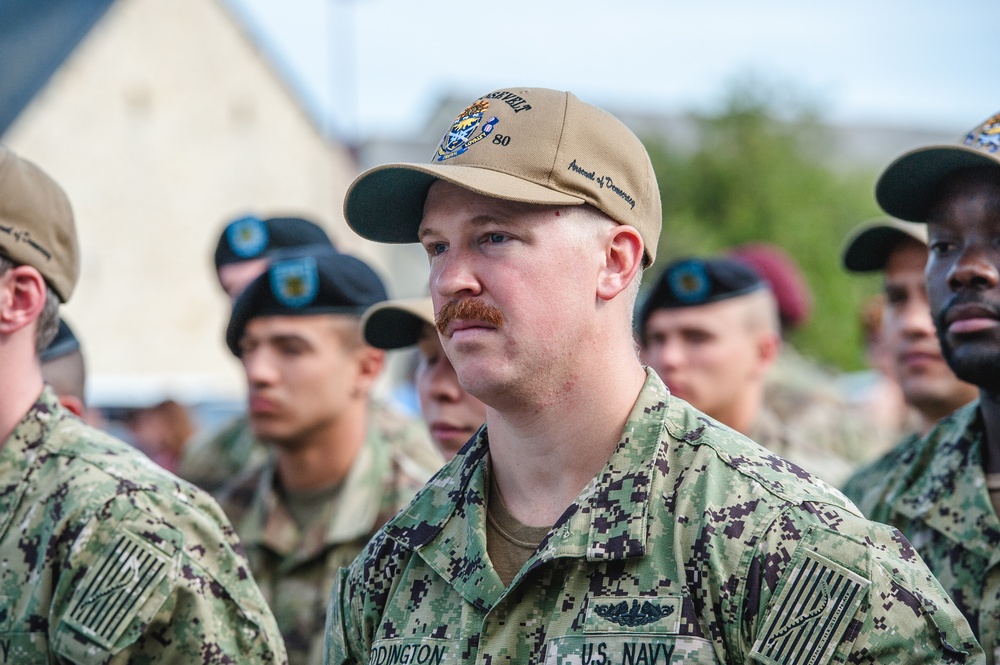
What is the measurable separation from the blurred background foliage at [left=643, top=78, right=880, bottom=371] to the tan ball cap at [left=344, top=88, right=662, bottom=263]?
2605cm

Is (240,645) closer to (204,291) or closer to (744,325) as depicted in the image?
(744,325)

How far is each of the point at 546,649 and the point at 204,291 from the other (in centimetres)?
2376

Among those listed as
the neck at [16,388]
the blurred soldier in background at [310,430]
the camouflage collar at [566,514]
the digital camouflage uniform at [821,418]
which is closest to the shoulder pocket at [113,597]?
the neck at [16,388]

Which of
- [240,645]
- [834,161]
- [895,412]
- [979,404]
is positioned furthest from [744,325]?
[834,161]

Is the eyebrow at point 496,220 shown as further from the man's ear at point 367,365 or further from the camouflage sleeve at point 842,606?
the man's ear at point 367,365

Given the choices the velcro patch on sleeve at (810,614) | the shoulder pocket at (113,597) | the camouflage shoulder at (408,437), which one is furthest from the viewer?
the camouflage shoulder at (408,437)

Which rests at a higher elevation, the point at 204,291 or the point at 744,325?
the point at 744,325

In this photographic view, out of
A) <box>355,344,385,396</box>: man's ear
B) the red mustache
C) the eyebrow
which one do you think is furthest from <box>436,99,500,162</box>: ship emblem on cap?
<box>355,344,385,396</box>: man's ear

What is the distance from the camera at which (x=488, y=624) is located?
2.39m

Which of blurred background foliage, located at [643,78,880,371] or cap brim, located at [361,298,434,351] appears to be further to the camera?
blurred background foliage, located at [643,78,880,371]

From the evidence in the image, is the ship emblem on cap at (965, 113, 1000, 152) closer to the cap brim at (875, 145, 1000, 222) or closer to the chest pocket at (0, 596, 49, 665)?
the cap brim at (875, 145, 1000, 222)

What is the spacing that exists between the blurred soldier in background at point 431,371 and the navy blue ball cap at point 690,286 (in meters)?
1.98

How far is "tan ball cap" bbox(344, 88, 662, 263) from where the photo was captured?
8.00 feet

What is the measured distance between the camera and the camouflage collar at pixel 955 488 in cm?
320
